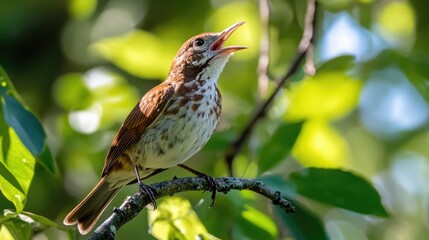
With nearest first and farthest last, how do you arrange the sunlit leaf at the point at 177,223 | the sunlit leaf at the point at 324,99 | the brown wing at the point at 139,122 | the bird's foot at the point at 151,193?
the sunlit leaf at the point at 177,223 < the bird's foot at the point at 151,193 < the brown wing at the point at 139,122 < the sunlit leaf at the point at 324,99

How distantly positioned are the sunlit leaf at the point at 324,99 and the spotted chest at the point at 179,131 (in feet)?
2.04

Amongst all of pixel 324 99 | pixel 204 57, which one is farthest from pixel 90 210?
pixel 324 99

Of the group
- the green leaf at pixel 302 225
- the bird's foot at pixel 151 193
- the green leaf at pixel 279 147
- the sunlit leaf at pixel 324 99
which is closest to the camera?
the bird's foot at pixel 151 193

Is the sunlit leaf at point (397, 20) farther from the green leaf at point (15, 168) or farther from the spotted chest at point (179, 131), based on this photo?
the green leaf at point (15, 168)

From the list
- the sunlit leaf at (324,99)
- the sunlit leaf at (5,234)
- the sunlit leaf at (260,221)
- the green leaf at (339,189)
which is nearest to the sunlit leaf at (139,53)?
the sunlit leaf at (324,99)

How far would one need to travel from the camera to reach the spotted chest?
4949 mm

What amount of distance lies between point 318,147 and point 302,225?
1.66 m

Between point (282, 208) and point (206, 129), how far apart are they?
43.1 inches

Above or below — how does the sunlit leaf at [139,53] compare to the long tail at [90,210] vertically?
above

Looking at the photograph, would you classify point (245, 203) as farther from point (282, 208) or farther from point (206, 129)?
point (206, 129)

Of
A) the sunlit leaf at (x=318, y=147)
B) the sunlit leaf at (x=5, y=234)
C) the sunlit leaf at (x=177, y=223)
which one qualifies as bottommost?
the sunlit leaf at (x=318, y=147)

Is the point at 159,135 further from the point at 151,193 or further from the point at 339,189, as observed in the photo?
the point at 339,189

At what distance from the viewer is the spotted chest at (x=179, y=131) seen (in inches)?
195

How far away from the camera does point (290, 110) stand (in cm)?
559
